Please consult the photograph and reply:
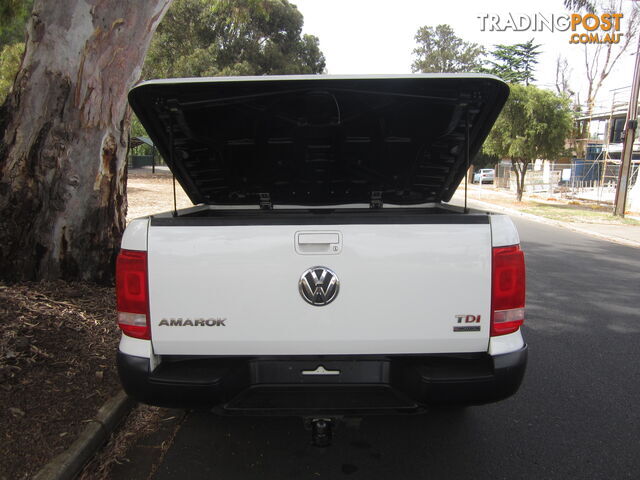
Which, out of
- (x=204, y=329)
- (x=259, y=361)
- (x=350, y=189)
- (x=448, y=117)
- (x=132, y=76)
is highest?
(x=132, y=76)

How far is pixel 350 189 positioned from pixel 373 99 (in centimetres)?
110

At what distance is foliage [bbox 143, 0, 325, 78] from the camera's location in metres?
29.8

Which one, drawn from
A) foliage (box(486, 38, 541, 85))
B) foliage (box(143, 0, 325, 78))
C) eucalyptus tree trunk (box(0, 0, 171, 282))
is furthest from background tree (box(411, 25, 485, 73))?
eucalyptus tree trunk (box(0, 0, 171, 282))

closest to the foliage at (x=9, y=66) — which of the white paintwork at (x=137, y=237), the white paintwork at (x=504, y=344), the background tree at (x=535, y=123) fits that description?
the white paintwork at (x=137, y=237)

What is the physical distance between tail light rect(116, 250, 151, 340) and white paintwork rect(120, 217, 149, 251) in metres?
0.03

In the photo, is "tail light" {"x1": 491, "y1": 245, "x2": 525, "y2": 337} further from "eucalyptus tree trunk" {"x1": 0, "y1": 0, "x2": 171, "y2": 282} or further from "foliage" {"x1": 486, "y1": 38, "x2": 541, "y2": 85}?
"foliage" {"x1": 486, "y1": 38, "x2": 541, "y2": 85}

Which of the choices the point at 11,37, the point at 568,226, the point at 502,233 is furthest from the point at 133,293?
the point at 11,37

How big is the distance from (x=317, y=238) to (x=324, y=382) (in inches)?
27.7

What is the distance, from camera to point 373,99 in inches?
119

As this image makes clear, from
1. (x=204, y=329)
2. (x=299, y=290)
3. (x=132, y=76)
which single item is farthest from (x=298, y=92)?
(x=132, y=76)

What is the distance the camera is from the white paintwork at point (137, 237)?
221 centimetres

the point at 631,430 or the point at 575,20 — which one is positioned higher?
the point at 575,20

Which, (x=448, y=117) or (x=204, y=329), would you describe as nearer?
(x=204, y=329)

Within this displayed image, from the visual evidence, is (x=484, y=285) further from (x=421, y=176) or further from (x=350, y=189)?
(x=350, y=189)
